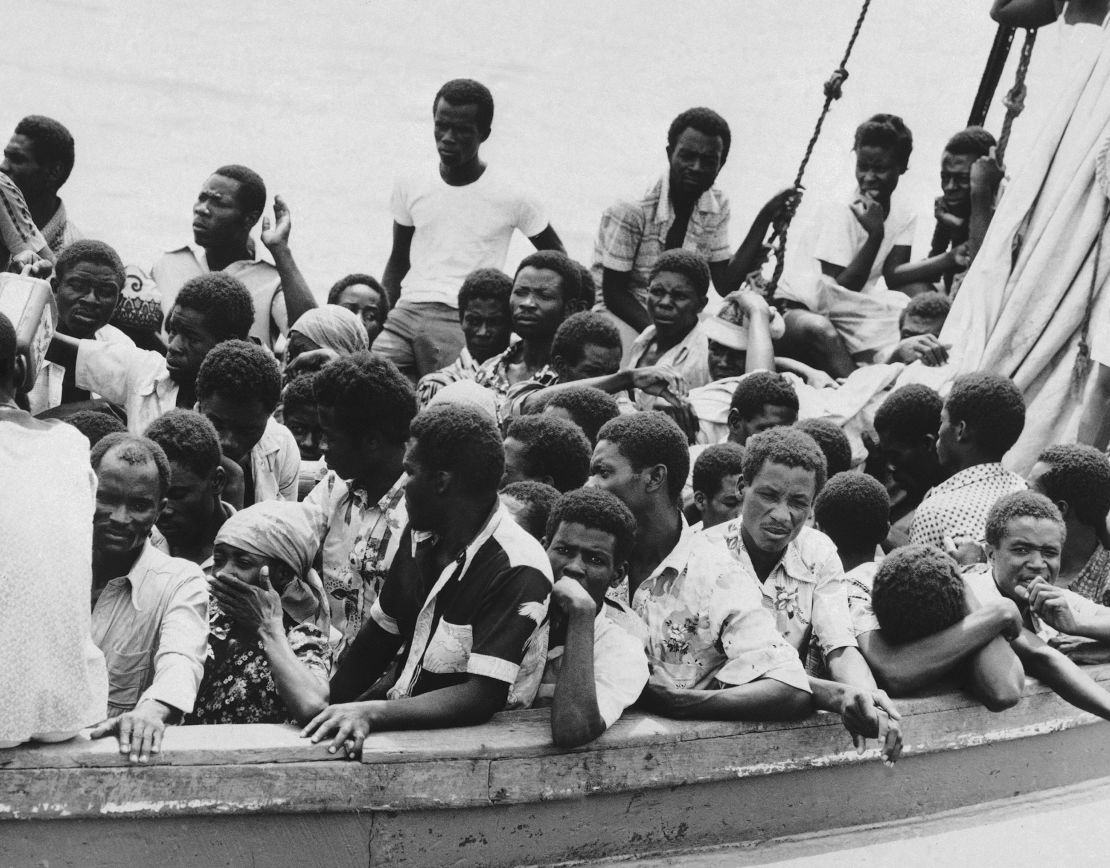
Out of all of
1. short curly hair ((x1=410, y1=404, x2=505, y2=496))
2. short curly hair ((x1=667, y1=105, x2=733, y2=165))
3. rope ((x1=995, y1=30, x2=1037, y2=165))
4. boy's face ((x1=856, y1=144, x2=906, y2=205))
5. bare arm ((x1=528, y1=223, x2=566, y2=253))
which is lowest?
bare arm ((x1=528, y1=223, x2=566, y2=253))

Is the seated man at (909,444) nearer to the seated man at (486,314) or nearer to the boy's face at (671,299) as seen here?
the boy's face at (671,299)

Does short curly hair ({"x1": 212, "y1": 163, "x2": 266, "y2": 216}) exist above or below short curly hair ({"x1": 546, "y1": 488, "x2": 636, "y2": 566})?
above

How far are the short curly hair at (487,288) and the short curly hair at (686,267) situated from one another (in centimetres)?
61

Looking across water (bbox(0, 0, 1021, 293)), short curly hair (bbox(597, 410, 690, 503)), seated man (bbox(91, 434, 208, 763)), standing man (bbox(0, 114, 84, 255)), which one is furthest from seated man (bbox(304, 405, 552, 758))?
water (bbox(0, 0, 1021, 293))

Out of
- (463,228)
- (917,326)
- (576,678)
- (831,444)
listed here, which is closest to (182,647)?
(576,678)

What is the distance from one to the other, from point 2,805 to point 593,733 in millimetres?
1235

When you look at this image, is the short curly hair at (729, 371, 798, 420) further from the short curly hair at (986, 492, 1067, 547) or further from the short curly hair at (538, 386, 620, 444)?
the short curly hair at (986, 492, 1067, 547)

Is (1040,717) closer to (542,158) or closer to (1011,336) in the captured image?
(1011,336)

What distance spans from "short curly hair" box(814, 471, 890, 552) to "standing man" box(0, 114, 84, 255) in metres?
3.39

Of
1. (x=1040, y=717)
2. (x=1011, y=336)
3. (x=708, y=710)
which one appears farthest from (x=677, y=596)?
(x=1011, y=336)

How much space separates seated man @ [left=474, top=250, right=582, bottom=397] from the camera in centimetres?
594

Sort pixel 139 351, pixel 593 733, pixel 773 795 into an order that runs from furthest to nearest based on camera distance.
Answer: pixel 139 351
pixel 773 795
pixel 593 733

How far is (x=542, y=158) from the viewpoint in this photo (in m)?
13.7

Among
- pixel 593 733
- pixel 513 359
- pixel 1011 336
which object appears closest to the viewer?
pixel 593 733
